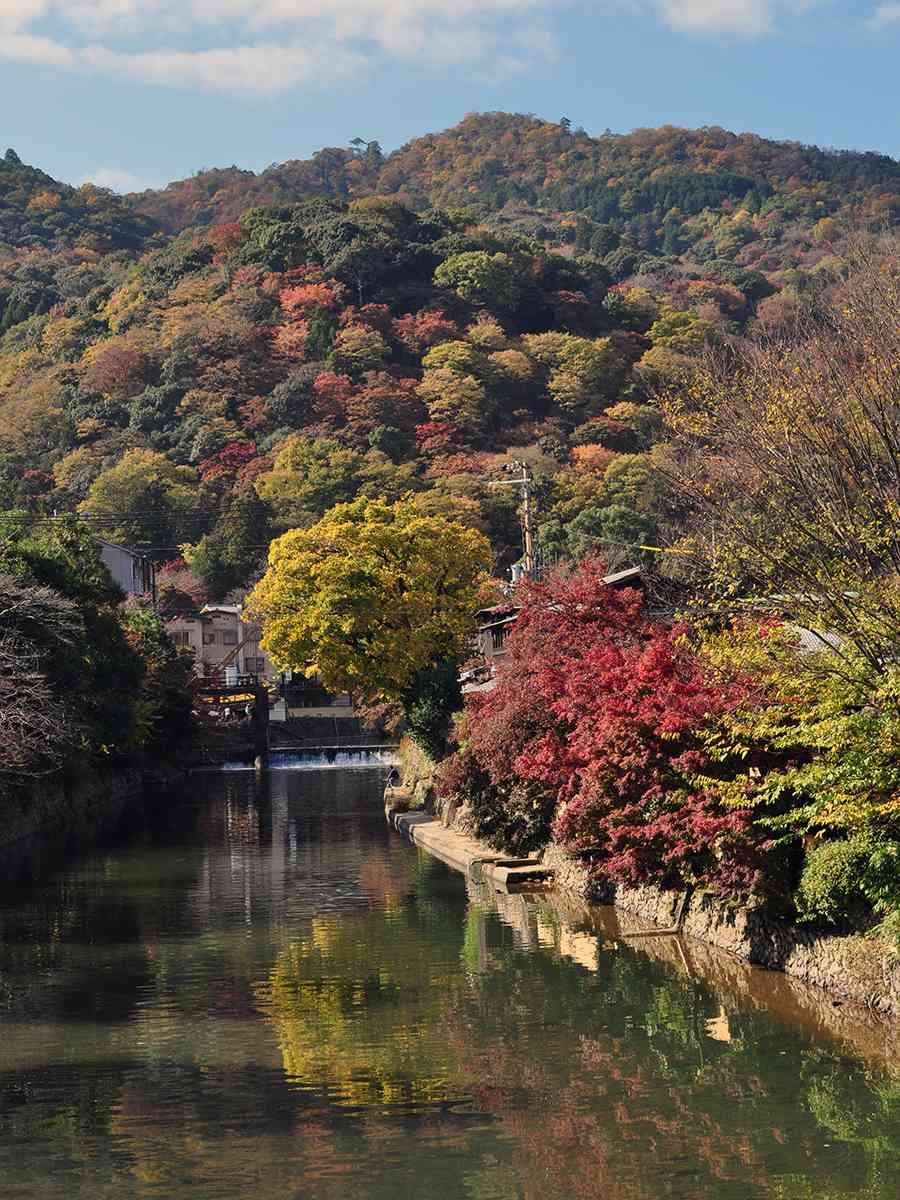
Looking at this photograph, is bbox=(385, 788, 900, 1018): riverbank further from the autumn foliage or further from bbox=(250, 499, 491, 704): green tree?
bbox=(250, 499, 491, 704): green tree

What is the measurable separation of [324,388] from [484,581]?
63.2 metres

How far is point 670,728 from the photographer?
26.2m

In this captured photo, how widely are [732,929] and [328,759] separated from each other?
57.2 m

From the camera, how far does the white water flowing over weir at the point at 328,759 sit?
8144cm

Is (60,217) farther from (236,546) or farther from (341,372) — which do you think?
(236,546)

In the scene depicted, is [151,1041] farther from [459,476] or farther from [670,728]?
[459,476]

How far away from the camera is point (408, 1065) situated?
20.2m

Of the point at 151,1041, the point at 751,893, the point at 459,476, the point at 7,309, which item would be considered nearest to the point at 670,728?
the point at 751,893

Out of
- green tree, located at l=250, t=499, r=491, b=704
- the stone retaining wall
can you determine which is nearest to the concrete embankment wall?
green tree, located at l=250, t=499, r=491, b=704

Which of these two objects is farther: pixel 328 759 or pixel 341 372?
pixel 341 372

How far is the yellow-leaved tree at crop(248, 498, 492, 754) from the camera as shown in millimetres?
53438

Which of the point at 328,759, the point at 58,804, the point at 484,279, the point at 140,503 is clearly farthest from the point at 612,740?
the point at 484,279

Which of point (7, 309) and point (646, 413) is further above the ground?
point (7, 309)

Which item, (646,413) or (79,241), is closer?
(646,413)
